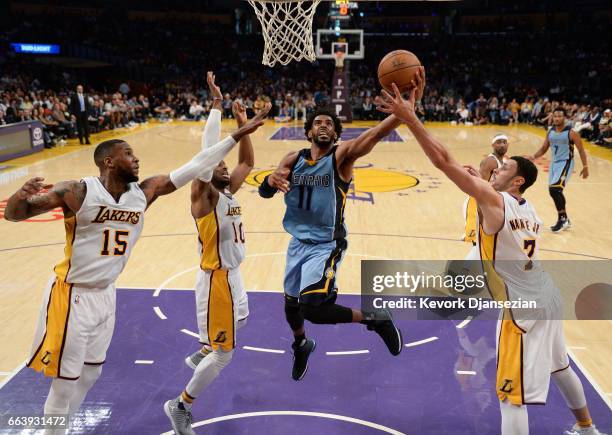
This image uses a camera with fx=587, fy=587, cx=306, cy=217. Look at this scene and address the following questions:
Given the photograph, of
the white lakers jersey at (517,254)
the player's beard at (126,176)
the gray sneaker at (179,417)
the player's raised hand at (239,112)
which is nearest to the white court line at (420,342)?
the white lakers jersey at (517,254)

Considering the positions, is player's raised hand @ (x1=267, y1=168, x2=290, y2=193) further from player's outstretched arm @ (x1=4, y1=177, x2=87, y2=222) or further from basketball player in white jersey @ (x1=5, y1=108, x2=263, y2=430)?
player's outstretched arm @ (x1=4, y1=177, x2=87, y2=222)

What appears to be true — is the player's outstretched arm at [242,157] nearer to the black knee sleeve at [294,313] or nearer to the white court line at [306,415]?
the black knee sleeve at [294,313]

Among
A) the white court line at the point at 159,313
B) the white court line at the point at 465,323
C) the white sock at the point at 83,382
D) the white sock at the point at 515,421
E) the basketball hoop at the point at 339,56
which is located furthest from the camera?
the basketball hoop at the point at 339,56

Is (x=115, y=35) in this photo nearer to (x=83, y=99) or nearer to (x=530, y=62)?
(x=83, y=99)

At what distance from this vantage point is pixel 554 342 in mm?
3412

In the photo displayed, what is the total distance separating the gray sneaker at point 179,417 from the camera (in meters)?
3.68

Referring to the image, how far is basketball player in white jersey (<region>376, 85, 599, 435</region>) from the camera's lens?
3.20 metres

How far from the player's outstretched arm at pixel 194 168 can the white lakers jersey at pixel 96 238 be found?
0.84ft

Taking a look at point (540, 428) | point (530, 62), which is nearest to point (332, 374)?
point (540, 428)

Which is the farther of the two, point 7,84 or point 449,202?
point 7,84

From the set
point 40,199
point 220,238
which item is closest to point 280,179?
point 220,238

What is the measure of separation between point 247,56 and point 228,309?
34.0 meters

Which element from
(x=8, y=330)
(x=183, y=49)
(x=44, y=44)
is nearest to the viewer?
(x=8, y=330)

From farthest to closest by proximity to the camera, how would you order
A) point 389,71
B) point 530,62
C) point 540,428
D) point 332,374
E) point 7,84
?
point 530,62
point 7,84
point 332,374
point 389,71
point 540,428
